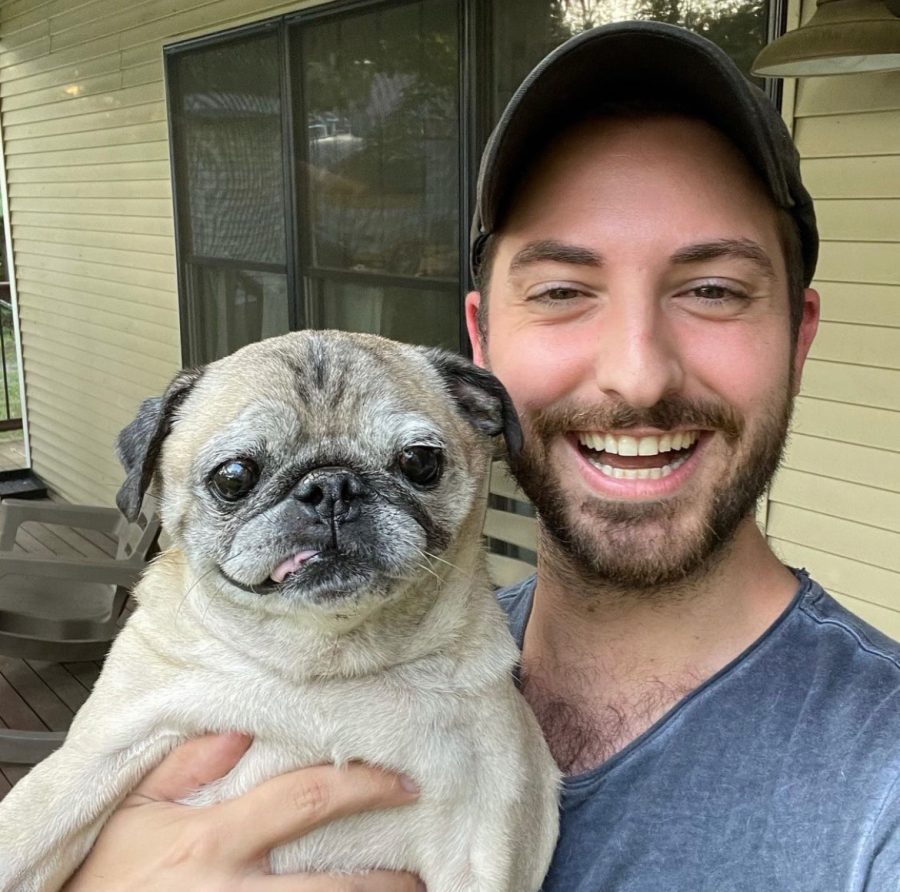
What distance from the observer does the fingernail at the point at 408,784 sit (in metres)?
1.50

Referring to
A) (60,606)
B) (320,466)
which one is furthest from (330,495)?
(60,606)

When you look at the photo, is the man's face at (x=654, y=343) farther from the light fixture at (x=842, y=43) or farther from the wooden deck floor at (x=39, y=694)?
the wooden deck floor at (x=39, y=694)

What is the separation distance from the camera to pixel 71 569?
514 centimetres

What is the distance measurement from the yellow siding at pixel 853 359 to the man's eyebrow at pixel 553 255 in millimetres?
2033

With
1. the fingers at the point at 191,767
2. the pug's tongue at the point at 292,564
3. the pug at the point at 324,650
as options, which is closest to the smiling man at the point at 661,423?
the pug at the point at 324,650

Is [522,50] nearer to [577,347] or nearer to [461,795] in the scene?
[577,347]

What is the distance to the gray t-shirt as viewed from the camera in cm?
119

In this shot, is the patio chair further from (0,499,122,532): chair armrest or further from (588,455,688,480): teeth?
(588,455,688,480): teeth

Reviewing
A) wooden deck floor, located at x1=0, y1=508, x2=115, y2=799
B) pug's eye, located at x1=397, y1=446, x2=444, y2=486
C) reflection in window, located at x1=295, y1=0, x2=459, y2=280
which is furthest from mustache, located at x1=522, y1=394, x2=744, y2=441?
wooden deck floor, located at x1=0, y1=508, x2=115, y2=799

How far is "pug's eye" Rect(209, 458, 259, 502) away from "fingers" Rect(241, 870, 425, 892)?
0.59 meters

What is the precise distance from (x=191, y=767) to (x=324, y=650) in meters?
0.27

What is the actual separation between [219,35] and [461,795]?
5.75 meters

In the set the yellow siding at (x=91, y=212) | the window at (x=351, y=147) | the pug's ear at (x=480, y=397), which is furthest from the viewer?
the yellow siding at (x=91, y=212)

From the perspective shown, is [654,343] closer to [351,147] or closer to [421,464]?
[421,464]
